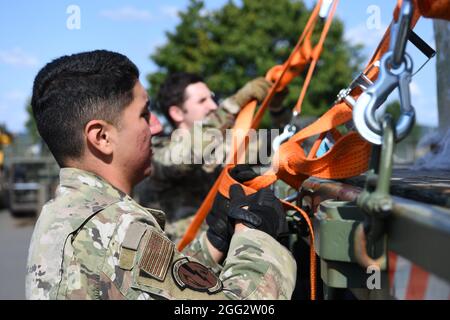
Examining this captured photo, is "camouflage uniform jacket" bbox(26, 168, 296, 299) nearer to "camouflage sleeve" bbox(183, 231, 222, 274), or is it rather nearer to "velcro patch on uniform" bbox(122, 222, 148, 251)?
"velcro patch on uniform" bbox(122, 222, 148, 251)

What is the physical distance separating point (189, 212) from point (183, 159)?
1.52 ft

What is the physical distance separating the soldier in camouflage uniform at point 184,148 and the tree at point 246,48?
1329 cm

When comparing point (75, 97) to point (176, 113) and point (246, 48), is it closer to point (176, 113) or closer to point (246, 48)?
point (176, 113)

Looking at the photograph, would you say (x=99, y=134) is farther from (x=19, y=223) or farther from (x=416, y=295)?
(x=19, y=223)

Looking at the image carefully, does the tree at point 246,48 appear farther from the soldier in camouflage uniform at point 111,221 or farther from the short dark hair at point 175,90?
the soldier in camouflage uniform at point 111,221

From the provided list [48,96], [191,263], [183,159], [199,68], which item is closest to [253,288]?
[191,263]

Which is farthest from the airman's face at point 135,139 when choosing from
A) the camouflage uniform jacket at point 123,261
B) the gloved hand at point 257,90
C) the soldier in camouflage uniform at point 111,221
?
the gloved hand at point 257,90

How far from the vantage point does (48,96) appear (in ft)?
4.63

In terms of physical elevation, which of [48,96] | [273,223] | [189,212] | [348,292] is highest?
[48,96]

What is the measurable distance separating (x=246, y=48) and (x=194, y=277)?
16725mm

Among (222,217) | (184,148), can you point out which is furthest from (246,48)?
(222,217)

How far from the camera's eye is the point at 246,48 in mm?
17500

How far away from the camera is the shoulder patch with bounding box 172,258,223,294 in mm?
1197
